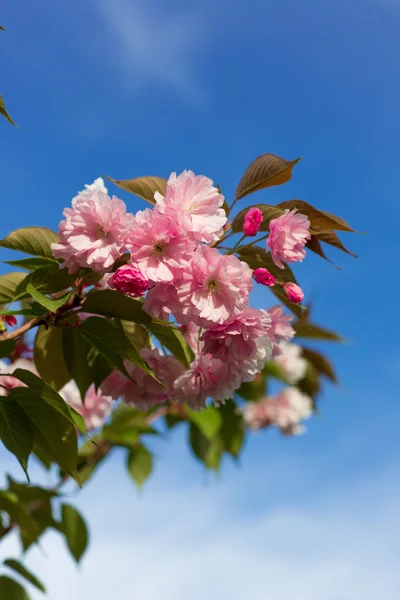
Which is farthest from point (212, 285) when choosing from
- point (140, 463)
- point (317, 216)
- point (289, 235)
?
point (140, 463)

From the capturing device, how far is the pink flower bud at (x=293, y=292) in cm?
163

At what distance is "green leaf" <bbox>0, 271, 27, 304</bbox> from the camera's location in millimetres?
1755

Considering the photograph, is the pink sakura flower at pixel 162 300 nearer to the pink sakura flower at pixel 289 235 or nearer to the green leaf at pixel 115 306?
the green leaf at pixel 115 306

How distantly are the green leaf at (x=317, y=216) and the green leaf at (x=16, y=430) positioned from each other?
0.80 metres

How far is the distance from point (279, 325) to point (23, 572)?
1.42 m

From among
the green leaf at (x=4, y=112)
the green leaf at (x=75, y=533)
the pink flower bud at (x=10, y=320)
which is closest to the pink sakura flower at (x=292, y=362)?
the green leaf at (x=75, y=533)

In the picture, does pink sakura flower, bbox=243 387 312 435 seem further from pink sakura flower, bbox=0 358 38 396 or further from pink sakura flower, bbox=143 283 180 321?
pink sakura flower, bbox=143 283 180 321

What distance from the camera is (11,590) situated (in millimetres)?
2588

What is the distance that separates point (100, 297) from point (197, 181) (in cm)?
35

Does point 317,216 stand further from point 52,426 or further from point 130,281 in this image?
point 52,426

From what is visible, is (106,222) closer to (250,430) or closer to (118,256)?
(118,256)

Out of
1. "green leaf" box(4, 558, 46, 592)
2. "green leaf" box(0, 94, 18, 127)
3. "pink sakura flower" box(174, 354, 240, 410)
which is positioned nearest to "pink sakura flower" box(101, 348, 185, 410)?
"pink sakura flower" box(174, 354, 240, 410)

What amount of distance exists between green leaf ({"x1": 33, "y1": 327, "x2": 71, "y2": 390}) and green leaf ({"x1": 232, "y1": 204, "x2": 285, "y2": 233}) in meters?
0.56

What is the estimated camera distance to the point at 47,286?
168cm
